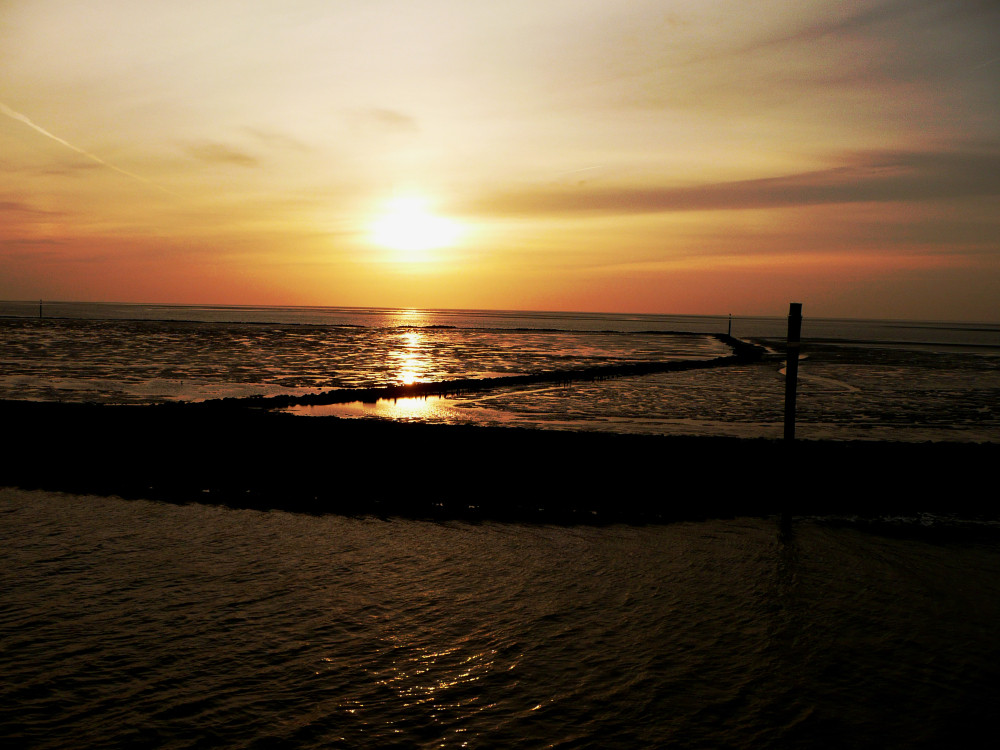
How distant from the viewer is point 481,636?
8641 millimetres

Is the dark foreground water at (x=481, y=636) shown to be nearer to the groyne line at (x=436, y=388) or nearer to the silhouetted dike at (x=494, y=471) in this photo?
the silhouetted dike at (x=494, y=471)

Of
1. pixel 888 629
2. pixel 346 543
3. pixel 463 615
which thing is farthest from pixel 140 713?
pixel 888 629

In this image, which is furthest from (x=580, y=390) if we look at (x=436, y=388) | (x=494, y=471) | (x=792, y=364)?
(x=494, y=471)

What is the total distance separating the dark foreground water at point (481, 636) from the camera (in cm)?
672

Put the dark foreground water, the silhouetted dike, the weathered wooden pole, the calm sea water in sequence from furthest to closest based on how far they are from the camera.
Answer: the calm sea water, the weathered wooden pole, the silhouetted dike, the dark foreground water

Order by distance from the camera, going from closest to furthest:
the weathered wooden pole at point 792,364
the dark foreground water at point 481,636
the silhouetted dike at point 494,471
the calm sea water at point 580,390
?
the dark foreground water at point 481,636, the silhouetted dike at point 494,471, the weathered wooden pole at point 792,364, the calm sea water at point 580,390

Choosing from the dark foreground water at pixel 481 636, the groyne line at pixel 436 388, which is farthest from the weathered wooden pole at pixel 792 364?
the groyne line at pixel 436 388

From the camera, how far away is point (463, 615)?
9.28 meters

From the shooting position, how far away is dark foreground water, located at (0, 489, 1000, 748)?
6.72 meters

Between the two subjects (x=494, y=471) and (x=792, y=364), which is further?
(x=792, y=364)

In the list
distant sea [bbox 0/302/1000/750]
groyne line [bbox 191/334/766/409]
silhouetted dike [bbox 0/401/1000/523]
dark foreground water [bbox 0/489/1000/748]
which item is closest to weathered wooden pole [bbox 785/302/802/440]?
silhouetted dike [bbox 0/401/1000/523]

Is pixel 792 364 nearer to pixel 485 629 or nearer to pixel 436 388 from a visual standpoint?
pixel 485 629

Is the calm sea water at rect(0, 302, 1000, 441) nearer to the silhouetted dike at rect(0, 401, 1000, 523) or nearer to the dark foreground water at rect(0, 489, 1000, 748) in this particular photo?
the silhouetted dike at rect(0, 401, 1000, 523)

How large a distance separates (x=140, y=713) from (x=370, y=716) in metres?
2.14
